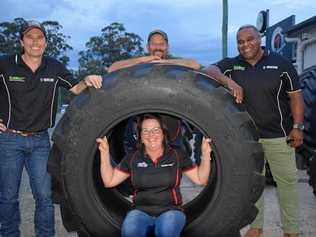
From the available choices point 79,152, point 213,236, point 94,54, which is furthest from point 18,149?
point 94,54

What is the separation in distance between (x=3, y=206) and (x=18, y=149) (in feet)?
1.52

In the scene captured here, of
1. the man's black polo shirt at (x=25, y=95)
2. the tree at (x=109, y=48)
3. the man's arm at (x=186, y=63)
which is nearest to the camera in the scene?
the man's arm at (x=186, y=63)

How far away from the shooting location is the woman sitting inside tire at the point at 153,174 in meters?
3.40

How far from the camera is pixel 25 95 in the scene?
13.3ft

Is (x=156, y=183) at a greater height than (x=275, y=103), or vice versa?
(x=275, y=103)

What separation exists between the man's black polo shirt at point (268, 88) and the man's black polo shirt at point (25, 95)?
146 centimetres

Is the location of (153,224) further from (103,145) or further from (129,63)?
(129,63)

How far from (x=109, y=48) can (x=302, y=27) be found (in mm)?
40300

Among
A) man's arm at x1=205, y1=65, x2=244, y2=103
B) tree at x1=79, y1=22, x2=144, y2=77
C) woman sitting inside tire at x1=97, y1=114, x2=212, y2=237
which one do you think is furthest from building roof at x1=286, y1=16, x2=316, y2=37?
tree at x1=79, y1=22, x2=144, y2=77

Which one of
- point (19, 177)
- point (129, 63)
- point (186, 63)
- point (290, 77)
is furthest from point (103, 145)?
point (290, 77)

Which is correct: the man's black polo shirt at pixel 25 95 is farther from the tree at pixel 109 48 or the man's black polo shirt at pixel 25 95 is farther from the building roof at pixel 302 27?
the tree at pixel 109 48

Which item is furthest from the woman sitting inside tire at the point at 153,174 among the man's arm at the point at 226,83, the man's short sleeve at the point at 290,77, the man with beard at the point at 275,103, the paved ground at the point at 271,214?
the paved ground at the point at 271,214

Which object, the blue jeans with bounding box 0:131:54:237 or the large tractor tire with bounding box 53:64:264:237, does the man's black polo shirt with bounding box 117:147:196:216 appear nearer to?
the large tractor tire with bounding box 53:64:264:237

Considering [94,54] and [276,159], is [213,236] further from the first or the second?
[94,54]
